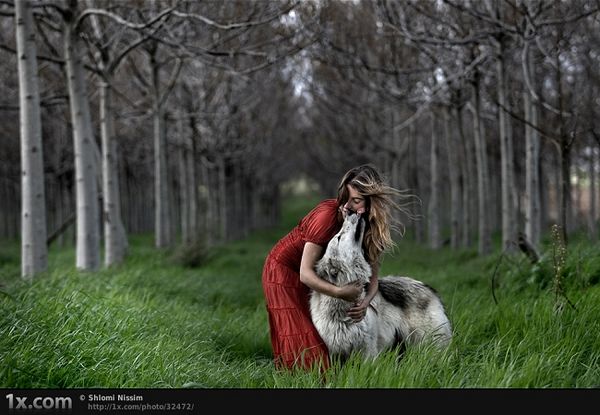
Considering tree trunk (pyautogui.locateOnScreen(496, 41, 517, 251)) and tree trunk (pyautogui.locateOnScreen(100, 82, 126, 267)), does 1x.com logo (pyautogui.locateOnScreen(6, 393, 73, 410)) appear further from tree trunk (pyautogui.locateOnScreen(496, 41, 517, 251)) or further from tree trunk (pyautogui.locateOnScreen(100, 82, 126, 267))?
tree trunk (pyautogui.locateOnScreen(496, 41, 517, 251))

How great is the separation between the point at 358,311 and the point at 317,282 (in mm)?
313

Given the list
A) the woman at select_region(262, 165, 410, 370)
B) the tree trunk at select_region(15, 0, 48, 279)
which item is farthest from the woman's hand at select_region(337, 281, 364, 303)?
the tree trunk at select_region(15, 0, 48, 279)

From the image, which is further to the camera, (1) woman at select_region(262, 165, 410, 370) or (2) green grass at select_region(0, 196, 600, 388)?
(1) woman at select_region(262, 165, 410, 370)

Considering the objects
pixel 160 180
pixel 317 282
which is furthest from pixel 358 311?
pixel 160 180

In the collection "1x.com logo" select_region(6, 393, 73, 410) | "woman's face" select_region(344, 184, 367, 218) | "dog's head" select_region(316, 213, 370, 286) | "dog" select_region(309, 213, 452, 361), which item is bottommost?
"1x.com logo" select_region(6, 393, 73, 410)

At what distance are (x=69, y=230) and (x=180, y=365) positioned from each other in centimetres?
1784

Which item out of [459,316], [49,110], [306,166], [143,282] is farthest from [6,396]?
[306,166]

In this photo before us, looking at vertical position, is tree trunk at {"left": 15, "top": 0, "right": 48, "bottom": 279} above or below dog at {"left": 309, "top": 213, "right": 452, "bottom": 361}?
above

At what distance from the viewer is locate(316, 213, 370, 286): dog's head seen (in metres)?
3.42

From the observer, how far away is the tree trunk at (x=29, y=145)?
6.42 meters

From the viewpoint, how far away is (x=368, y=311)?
357cm

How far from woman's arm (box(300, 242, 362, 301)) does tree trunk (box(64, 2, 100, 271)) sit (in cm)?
485

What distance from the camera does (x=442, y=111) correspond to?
13867 millimetres

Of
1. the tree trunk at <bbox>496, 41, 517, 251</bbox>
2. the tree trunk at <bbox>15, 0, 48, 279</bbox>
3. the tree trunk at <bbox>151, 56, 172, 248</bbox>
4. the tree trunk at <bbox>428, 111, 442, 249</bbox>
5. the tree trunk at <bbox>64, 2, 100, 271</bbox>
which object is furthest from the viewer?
the tree trunk at <bbox>428, 111, 442, 249</bbox>
